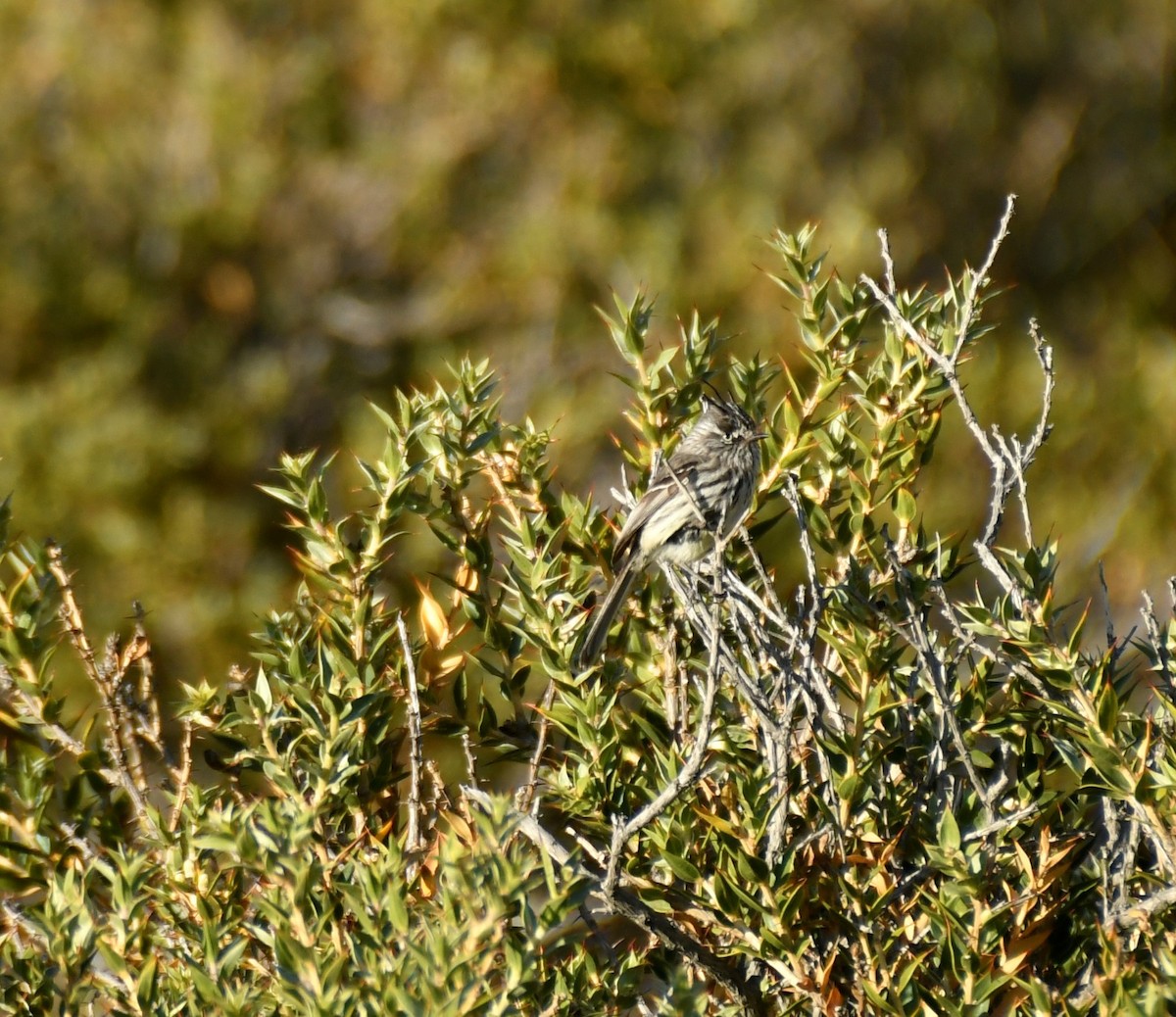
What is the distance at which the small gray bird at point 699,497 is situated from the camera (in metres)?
2.99

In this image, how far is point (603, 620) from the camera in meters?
2.46

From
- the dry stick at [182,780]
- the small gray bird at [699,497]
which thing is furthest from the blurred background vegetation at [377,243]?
the dry stick at [182,780]

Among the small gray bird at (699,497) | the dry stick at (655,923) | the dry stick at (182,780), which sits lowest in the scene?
the small gray bird at (699,497)

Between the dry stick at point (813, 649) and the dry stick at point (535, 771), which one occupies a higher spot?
the dry stick at point (813, 649)

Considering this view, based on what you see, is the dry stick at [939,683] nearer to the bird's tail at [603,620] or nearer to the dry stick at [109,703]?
the bird's tail at [603,620]

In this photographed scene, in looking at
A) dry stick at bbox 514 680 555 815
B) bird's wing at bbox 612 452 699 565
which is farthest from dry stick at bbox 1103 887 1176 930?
bird's wing at bbox 612 452 699 565

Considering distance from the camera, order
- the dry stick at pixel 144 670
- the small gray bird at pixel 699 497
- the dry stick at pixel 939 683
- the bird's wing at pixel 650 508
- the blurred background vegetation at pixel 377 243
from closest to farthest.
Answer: the dry stick at pixel 939 683 → the dry stick at pixel 144 670 → the bird's wing at pixel 650 508 → the small gray bird at pixel 699 497 → the blurred background vegetation at pixel 377 243

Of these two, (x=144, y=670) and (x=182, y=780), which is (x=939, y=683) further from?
(x=144, y=670)

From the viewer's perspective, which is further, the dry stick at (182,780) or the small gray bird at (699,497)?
the small gray bird at (699,497)

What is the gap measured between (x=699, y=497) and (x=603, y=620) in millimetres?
1760

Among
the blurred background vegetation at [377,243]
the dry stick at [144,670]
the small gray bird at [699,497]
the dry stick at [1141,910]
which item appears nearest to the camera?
the dry stick at [1141,910]

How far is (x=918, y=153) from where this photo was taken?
32.8 feet

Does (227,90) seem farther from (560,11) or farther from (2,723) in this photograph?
(2,723)

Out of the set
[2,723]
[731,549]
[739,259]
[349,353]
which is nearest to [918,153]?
[739,259]
